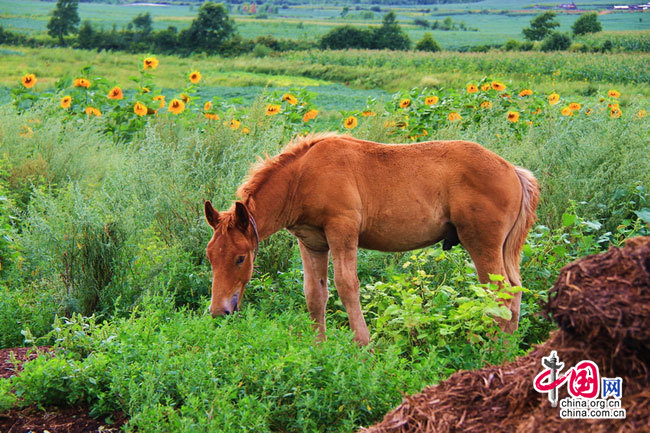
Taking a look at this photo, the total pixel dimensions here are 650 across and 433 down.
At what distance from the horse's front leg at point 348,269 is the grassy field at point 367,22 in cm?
4740

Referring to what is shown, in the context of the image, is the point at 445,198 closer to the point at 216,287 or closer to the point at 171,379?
the point at 216,287

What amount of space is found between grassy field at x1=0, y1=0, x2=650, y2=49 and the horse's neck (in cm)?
4750

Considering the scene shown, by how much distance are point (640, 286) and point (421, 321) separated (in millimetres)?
2594

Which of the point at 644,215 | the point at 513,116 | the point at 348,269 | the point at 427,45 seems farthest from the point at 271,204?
the point at 427,45

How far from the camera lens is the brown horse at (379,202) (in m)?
5.25

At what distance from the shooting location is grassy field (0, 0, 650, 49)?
227 ft

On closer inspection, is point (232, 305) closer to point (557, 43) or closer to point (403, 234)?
point (403, 234)

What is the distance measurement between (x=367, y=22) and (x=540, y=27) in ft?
173

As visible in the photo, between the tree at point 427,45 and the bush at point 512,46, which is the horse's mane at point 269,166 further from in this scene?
the tree at point 427,45

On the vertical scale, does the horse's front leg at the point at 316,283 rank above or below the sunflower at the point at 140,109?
below

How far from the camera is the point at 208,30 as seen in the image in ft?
191

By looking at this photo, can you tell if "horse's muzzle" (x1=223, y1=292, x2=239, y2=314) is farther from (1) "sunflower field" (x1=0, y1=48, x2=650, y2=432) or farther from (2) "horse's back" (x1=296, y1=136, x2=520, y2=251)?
(2) "horse's back" (x1=296, y1=136, x2=520, y2=251)

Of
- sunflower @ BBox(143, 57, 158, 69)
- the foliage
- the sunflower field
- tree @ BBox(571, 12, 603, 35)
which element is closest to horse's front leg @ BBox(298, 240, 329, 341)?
the sunflower field

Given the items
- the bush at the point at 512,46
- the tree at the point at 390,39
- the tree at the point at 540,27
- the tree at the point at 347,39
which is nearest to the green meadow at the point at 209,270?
the bush at the point at 512,46
